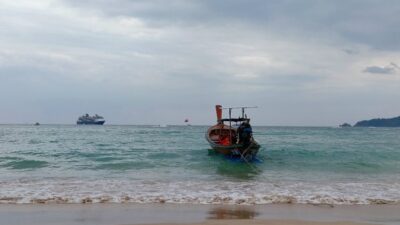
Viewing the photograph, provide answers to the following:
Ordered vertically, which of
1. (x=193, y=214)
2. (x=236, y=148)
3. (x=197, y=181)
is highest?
(x=236, y=148)

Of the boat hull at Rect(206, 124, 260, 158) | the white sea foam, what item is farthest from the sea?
the boat hull at Rect(206, 124, 260, 158)

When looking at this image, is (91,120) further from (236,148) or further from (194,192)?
(194,192)

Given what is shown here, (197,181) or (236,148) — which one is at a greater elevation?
(236,148)

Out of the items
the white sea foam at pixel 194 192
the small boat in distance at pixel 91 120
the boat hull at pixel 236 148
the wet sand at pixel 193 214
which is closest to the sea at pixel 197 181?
the white sea foam at pixel 194 192

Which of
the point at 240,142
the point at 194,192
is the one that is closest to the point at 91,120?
the point at 240,142

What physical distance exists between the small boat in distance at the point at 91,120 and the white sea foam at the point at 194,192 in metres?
141

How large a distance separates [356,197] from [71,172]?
11.9 meters

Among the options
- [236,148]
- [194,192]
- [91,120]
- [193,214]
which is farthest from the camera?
[91,120]

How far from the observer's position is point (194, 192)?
1288 centimetres

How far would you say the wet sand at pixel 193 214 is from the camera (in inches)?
337

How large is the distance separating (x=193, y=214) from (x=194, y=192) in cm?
338

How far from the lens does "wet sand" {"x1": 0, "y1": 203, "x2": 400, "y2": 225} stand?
855 cm

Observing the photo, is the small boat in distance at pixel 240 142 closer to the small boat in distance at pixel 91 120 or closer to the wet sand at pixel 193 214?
the wet sand at pixel 193 214

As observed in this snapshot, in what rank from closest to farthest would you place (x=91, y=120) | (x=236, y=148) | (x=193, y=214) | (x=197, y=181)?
(x=193, y=214)
(x=197, y=181)
(x=236, y=148)
(x=91, y=120)
